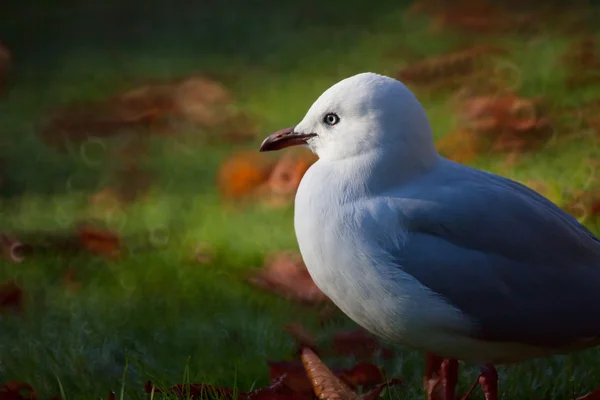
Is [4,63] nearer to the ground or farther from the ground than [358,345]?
farther from the ground

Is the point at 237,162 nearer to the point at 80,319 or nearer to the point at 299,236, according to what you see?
the point at 80,319

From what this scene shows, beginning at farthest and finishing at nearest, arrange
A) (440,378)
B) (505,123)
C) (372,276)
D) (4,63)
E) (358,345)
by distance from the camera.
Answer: (4,63) → (505,123) → (358,345) → (440,378) → (372,276)

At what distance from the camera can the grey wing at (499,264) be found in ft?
8.78

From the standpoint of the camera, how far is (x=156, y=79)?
8484 millimetres

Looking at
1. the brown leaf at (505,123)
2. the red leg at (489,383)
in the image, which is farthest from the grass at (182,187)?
the red leg at (489,383)

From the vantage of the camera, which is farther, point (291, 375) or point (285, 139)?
point (291, 375)

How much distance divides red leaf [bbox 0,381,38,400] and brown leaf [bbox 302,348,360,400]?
0.91 meters

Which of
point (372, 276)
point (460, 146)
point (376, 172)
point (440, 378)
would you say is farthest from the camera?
point (460, 146)

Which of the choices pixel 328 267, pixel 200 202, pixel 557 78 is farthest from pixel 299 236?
pixel 557 78

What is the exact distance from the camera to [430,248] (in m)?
2.69

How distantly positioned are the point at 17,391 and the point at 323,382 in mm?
998

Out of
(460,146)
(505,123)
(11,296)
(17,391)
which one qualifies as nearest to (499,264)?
(17,391)

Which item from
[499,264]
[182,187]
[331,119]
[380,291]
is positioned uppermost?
[331,119]

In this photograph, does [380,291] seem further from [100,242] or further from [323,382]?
[100,242]
